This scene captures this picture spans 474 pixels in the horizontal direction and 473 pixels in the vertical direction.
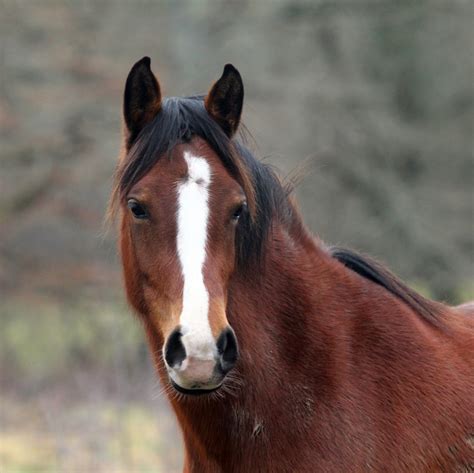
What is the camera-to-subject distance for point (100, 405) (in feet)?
33.2

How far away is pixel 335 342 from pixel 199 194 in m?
0.87

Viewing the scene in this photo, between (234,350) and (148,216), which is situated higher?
(148,216)

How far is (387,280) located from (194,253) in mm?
1110

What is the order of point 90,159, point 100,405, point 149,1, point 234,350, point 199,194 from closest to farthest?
point 234,350, point 199,194, point 100,405, point 90,159, point 149,1

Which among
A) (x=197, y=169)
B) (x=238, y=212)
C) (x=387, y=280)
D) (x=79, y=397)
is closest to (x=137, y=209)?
(x=197, y=169)

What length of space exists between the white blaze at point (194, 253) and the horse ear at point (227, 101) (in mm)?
281

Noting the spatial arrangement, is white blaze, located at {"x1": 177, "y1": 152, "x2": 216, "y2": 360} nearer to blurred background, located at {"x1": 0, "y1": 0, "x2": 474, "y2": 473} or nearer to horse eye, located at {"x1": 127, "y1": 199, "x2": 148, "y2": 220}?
horse eye, located at {"x1": 127, "y1": 199, "x2": 148, "y2": 220}

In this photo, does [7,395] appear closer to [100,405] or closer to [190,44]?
[100,405]

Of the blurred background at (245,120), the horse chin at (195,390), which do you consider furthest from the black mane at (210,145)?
the blurred background at (245,120)

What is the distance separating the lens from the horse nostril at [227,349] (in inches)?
124

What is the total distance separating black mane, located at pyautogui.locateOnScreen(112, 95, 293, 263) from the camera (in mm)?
3646

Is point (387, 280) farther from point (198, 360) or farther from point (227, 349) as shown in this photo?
point (198, 360)

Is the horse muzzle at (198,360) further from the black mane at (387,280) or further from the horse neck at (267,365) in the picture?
the black mane at (387,280)

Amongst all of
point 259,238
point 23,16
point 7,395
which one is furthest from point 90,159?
point 259,238
